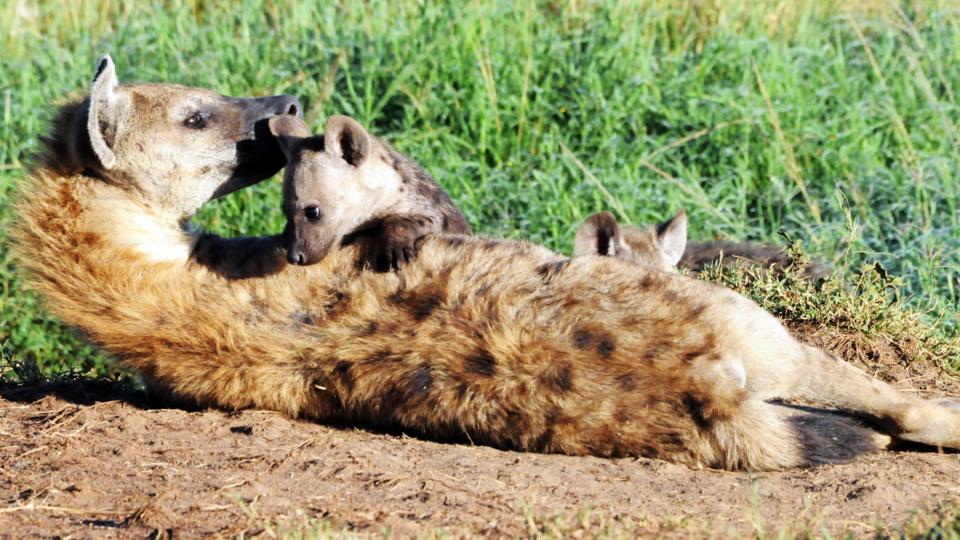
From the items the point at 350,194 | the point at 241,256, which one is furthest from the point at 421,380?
the point at 350,194

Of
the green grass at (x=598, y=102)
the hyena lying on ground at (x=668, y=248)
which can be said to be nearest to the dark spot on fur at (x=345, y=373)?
the hyena lying on ground at (x=668, y=248)

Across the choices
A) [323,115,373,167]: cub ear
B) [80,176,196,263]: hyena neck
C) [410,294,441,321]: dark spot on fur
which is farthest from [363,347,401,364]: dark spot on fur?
[323,115,373,167]: cub ear

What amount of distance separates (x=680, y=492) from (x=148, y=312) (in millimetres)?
1643

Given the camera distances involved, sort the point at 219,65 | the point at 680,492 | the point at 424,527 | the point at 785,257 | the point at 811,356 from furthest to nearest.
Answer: the point at 219,65
the point at 785,257
the point at 811,356
the point at 680,492
the point at 424,527

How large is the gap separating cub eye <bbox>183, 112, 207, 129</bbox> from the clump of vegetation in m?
2.03

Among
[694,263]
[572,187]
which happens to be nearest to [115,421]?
[694,263]

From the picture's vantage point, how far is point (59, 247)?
3879 millimetres

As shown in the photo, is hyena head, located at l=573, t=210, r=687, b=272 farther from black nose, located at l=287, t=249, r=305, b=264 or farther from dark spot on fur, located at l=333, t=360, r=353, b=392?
dark spot on fur, located at l=333, t=360, r=353, b=392

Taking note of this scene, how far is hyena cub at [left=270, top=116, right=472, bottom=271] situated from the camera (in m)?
4.01

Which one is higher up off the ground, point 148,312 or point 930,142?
point 148,312

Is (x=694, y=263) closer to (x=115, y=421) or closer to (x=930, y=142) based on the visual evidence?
(x=930, y=142)

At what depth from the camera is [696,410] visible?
130 inches

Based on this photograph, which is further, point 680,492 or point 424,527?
point 680,492

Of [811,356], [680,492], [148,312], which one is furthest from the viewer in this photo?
[148,312]
